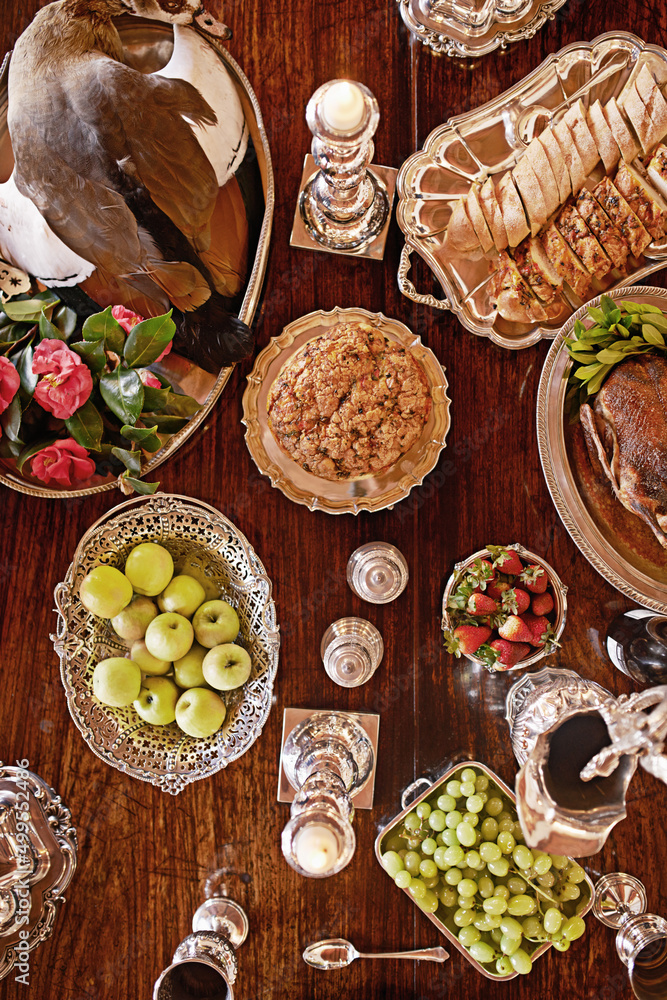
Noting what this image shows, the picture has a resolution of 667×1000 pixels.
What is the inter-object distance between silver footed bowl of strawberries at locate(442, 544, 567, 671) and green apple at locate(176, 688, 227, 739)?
1.85ft

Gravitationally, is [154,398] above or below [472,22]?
below

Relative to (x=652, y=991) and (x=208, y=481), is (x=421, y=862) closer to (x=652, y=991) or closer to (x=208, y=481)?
(x=652, y=991)

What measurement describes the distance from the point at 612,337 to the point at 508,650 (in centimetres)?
74

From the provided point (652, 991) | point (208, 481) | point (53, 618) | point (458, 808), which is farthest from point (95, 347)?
point (652, 991)

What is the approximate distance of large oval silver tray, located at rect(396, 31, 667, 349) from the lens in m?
1.50

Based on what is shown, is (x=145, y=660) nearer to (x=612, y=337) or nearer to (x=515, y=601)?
(x=515, y=601)

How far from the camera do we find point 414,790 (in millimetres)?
1535

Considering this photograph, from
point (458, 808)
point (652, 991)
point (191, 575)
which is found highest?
point (191, 575)

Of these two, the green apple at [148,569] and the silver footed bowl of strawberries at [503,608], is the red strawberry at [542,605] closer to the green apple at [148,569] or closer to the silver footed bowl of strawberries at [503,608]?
the silver footed bowl of strawberries at [503,608]

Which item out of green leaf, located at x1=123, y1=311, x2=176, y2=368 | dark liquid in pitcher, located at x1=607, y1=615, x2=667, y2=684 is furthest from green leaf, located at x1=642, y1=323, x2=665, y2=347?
green leaf, located at x1=123, y1=311, x2=176, y2=368

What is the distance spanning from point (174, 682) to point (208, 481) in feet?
1.61

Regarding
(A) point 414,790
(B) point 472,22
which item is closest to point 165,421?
(A) point 414,790

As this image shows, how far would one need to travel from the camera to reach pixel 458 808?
1.49 meters

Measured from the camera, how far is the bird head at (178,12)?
1433 mm
